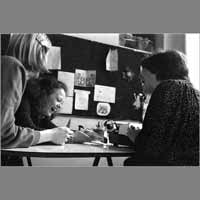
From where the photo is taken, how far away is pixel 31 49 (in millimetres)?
1986

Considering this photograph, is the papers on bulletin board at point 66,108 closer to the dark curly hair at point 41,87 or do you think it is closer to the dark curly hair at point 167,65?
the dark curly hair at point 41,87

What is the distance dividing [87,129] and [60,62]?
40 cm

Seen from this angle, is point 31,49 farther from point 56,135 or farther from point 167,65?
point 167,65

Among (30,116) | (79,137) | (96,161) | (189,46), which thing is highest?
(189,46)

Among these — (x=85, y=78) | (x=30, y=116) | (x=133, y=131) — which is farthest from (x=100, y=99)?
(x=30, y=116)

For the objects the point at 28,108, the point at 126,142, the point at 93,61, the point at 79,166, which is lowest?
the point at 79,166

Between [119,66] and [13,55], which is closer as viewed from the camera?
[13,55]

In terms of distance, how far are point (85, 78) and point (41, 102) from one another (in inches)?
11.0

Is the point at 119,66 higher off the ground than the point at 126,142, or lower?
higher

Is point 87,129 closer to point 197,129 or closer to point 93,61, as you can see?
point 93,61

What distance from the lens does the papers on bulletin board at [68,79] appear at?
200cm

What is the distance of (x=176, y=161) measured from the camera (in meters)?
1.98

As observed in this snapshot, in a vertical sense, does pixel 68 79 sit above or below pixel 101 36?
below

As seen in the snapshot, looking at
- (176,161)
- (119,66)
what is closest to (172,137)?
(176,161)
